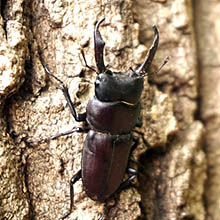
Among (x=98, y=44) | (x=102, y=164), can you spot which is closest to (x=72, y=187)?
(x=102, y=164)

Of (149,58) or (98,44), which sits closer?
(98,44)

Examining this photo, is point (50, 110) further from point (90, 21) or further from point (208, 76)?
Result: point (208, 76)

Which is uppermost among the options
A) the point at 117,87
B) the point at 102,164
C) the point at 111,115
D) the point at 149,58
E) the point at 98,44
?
the point at 98,44

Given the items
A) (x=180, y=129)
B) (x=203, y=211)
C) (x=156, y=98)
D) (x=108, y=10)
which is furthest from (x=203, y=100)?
(x=108, y=10)

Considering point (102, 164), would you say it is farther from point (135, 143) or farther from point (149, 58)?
point (149, 58)

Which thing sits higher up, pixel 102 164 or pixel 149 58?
pixel 149 58

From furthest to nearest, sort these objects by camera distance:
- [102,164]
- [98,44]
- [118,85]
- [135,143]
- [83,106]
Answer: [135,143], [83,106], [102,164], [118,85], [98,44]

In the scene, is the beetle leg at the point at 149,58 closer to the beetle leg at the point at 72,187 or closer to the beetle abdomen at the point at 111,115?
the beetle abdomen at the point at 111,115

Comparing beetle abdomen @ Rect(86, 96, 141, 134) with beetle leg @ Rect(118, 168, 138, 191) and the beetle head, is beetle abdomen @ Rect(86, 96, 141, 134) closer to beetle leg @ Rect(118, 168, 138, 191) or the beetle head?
the beetle head
